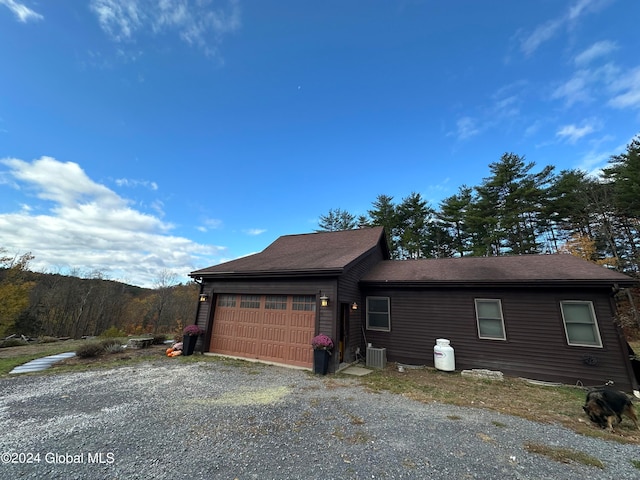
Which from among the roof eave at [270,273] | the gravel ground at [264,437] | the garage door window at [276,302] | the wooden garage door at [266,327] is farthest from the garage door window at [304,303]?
the gravel ground at [264,437]

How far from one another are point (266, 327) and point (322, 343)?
247 centimetres

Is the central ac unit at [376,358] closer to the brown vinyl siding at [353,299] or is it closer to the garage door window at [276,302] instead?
the brown vinyl siding at [353,299]

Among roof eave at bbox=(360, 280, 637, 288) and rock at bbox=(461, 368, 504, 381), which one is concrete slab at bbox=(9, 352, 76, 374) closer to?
roof eave at bbox=(360, 280, 637, 288)

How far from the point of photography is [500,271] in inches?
317

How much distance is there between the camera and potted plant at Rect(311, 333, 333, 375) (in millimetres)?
6758

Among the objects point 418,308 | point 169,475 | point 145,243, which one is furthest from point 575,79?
point 145,243

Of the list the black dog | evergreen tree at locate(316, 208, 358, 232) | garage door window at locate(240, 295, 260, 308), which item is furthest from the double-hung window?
evergreen tree at locate(316, 208, 358, 232)

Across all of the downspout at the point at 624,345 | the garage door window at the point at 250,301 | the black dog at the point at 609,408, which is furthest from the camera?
the garage door window at the point at 250,301

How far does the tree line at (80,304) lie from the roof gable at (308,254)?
12.3 m

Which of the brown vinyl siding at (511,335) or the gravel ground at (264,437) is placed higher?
the brown vinyl siding at (511,335)

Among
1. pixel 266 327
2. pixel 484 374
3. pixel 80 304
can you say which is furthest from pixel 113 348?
pixel 80 304

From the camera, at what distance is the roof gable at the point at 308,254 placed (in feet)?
26.7

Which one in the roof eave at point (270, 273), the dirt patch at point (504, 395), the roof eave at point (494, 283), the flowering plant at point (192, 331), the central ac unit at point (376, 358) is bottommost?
the dirt patch at point (504, 395)

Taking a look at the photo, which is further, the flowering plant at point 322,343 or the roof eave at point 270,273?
the roof eave at point 270,273
